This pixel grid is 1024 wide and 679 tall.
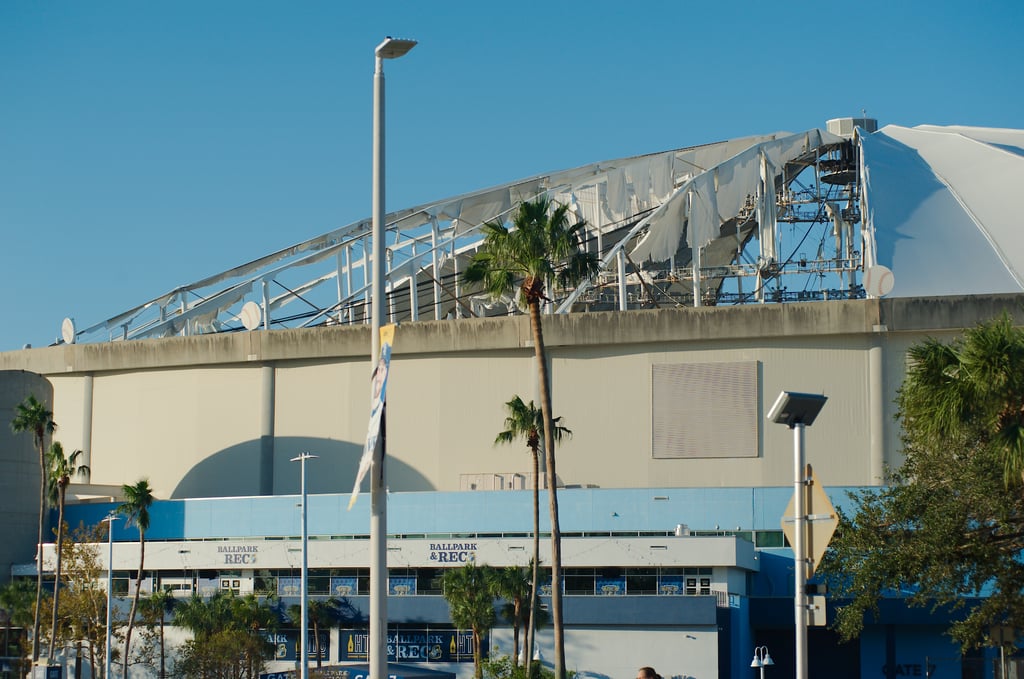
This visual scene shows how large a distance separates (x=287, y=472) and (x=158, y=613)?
1418 cm

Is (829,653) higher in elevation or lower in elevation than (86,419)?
lower

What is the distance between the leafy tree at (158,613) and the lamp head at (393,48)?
4661cm

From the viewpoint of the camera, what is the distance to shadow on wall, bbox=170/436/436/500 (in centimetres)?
7525

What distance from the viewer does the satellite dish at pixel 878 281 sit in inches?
2778

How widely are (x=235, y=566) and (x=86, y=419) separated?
18049 mm

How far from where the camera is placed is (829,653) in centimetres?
6781

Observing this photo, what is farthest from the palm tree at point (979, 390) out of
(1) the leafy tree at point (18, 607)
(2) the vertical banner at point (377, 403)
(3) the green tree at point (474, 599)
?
(1) the leafy tree at point (18, 607)

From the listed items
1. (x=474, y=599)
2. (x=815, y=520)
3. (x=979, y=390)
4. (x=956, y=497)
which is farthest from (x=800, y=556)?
(x=474, y=599)

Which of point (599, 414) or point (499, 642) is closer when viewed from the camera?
point (499, 642)

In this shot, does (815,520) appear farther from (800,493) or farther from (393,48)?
(393,48)

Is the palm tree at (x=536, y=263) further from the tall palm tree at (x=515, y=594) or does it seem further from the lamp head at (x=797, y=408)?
the lamp head at (x=797, y=408)

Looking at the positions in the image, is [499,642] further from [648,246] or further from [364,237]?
[364,237]

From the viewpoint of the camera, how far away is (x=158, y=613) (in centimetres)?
6494

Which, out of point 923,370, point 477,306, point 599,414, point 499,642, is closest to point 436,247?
point 477,306
